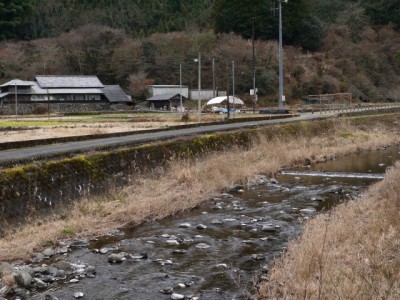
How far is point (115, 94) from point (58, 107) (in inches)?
311

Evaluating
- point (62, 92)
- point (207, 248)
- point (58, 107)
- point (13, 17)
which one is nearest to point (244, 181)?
point (207, 248)

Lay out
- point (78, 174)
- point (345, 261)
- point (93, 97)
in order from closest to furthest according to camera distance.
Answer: point (345, 261) → point (78, 174) → point (93, 97)

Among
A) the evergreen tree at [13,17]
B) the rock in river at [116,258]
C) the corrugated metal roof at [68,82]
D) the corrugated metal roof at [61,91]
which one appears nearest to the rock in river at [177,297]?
the rock in river at [116,258]

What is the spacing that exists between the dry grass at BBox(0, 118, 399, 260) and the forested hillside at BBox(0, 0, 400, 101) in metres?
40.0

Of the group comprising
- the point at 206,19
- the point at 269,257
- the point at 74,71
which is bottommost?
the point at 269,257

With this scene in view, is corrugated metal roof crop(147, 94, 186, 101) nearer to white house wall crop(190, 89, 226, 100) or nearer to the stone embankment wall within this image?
white house wall crop(190, 89, 226, 100)

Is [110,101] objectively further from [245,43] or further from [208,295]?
[208,295]

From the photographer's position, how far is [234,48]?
7125cm

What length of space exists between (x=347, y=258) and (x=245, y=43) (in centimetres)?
6739

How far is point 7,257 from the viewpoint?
32.2ft

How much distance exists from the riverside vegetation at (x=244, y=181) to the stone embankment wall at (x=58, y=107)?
4162 centimetres

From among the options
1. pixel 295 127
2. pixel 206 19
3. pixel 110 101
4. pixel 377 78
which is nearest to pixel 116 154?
pixel 295 127

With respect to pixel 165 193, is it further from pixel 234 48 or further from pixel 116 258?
pixel 234 48

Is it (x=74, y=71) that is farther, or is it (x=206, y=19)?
(x=206, y=19)
